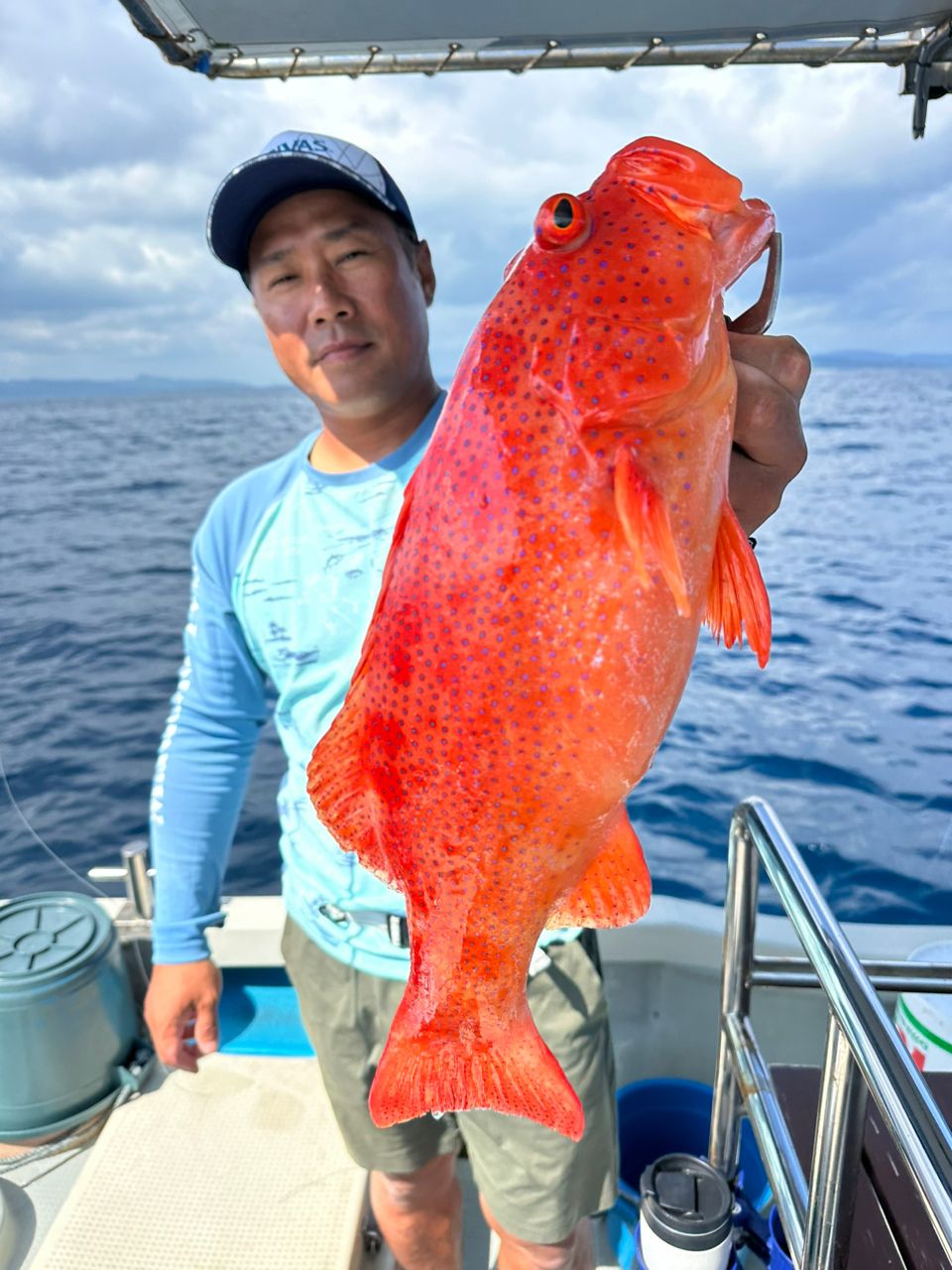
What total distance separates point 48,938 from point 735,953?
2.58 metres

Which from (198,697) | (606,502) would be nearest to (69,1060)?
(198,697)

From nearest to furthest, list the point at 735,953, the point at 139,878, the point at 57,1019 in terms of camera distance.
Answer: the point at 735,953 < the point at 57,1019 < the point at 139,878

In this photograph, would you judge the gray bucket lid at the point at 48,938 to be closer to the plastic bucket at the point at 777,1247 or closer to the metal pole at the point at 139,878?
the metal pole at the point at 139,878

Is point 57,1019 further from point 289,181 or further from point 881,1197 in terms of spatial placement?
point 289,181

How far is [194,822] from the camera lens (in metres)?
2.51

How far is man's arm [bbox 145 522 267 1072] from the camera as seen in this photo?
97.1 inches

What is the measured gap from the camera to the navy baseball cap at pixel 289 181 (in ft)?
6.53

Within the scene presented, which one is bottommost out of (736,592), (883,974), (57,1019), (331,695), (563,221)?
(57,1019)

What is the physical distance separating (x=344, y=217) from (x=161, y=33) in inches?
29.5

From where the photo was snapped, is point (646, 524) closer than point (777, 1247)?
Yes

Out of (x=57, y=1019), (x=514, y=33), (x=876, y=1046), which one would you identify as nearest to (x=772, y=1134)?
(x=876, y=1046)

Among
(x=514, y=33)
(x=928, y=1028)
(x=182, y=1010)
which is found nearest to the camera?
(x=514, y=33)

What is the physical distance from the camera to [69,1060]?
3221mm

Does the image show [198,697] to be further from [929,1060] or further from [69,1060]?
[929,1060]
